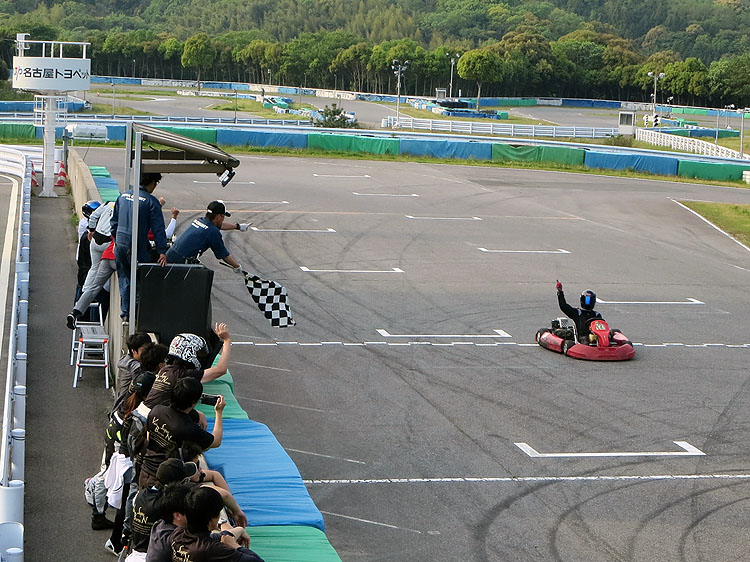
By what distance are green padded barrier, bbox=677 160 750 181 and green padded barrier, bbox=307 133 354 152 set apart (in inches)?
631

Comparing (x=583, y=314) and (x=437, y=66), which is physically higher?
(x=437, y=66)

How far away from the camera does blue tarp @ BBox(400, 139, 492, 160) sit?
166ft

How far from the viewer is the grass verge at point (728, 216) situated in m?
30.6

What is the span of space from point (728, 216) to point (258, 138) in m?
24.9

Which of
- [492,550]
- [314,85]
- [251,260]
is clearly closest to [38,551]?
[492,550]

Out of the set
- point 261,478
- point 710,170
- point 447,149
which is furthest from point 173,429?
point 447,149

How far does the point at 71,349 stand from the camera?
13.1 meters

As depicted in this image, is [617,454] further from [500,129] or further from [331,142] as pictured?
[500,129]

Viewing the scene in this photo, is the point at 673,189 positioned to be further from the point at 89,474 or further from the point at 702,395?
the point at 89,474

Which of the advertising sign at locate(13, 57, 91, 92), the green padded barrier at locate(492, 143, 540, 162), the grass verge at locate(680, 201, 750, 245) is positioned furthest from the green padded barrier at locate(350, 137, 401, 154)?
the advertising sign at locate(13, 57, 91, 92)

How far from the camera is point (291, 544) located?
7.17m

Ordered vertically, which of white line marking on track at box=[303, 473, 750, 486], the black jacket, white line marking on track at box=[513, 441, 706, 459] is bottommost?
white line marking on track at box=[303, 473, 750, 486]

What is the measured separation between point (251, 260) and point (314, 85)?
11825 centimetres

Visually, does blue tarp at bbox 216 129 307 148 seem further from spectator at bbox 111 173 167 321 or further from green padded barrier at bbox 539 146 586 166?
spectator at bbox 111 173 167 321
